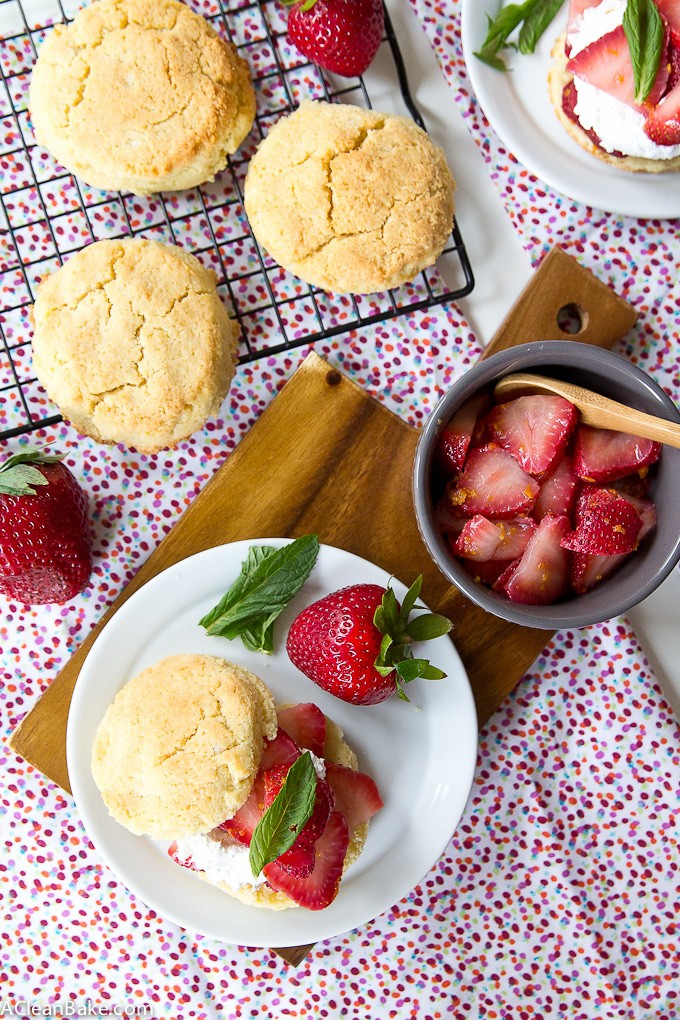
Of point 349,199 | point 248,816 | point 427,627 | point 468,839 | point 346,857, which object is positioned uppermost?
point 349,199

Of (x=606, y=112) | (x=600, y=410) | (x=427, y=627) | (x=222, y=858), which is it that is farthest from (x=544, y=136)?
(x=222, y=858)

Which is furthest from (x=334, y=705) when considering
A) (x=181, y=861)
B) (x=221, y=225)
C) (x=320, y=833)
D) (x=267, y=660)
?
(x=221, y=225)

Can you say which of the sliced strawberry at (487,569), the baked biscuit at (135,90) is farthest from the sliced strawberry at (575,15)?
the sliced strawberry at (487,569)

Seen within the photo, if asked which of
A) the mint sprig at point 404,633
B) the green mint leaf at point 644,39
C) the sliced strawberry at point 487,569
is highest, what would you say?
the green mint leaf at point 644,39

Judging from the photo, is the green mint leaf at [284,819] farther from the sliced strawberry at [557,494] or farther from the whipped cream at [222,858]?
the sliced strawberry at [557,494]

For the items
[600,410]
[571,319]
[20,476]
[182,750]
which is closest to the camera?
[600,410]

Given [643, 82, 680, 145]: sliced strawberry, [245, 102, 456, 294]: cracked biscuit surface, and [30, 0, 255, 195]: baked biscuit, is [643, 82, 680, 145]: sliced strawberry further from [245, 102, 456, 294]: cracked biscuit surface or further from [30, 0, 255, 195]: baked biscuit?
[30, 0, 255, 195]: baked biscuit

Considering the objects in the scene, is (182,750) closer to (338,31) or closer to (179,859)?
(179,859)
